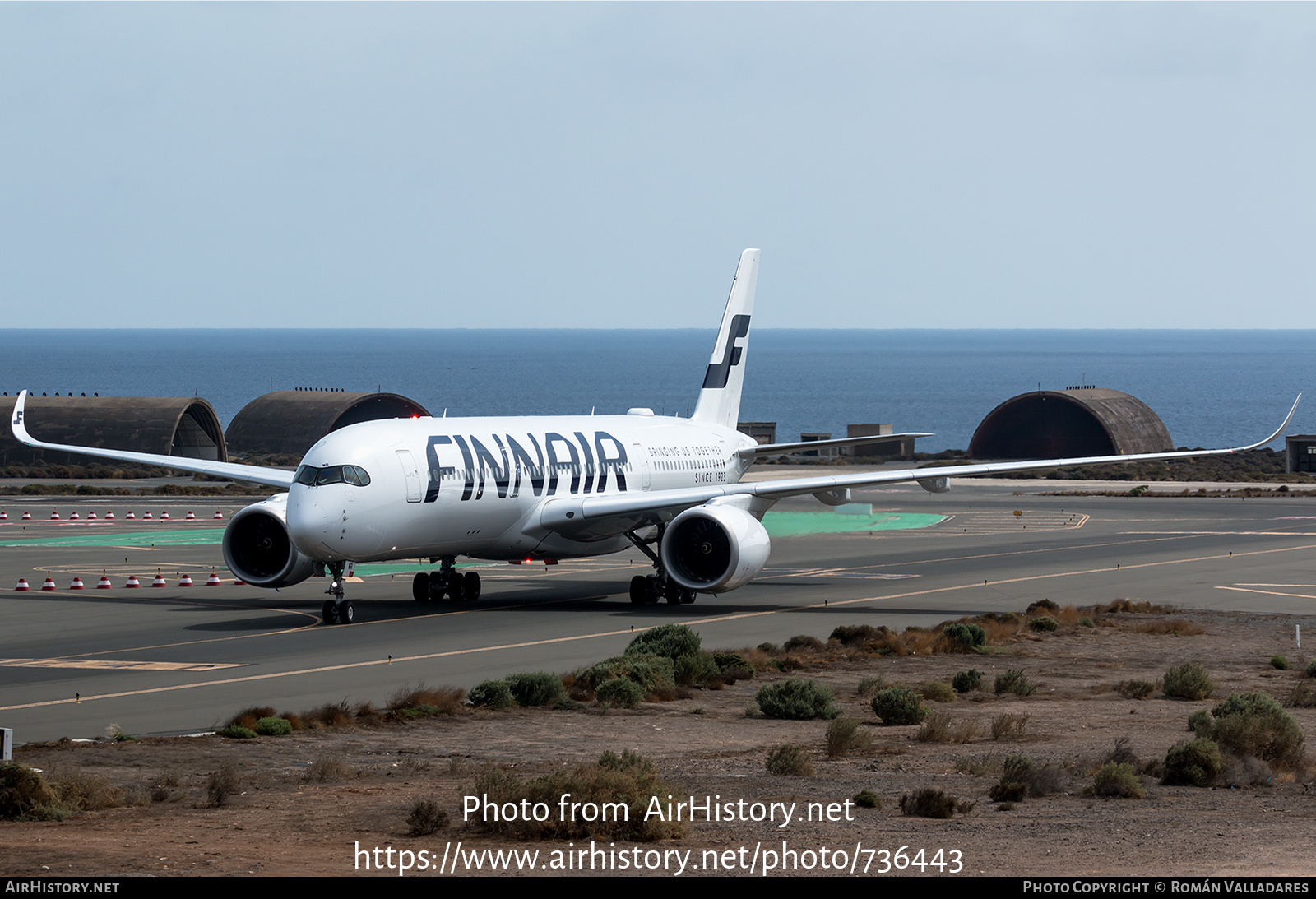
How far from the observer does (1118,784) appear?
1758 centimetres

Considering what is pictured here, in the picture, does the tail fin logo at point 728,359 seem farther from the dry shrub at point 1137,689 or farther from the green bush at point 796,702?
the green bush at point 796,702

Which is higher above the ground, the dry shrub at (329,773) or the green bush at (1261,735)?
the green bush at (1261,735)

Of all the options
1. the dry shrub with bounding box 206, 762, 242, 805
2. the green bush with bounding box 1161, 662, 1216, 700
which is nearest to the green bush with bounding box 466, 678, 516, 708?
the dry shrub with bounding box 206, 762, 242, 805

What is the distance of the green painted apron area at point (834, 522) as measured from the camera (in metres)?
65.5

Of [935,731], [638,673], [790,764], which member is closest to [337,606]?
[638,673]

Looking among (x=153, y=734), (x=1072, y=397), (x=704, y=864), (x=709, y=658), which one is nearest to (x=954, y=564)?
(x=709, y=658)

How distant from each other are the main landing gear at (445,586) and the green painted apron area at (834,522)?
23730mm

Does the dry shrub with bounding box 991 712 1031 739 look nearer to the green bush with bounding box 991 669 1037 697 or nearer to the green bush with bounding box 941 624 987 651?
the green bush with bounding box 991 669 1037 697

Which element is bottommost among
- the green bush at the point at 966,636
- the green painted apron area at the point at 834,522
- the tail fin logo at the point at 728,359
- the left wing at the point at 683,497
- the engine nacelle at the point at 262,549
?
the green painted apron area at the point at 834,522

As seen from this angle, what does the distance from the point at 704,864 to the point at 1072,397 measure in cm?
10452

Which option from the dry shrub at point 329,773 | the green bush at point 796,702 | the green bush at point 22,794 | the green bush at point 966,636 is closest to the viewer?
the green bush at point 22,794

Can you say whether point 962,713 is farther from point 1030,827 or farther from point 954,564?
point 954,564

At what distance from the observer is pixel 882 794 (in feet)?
58.0

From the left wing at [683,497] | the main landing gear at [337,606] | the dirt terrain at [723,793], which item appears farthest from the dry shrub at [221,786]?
the left wing at [683,497]
